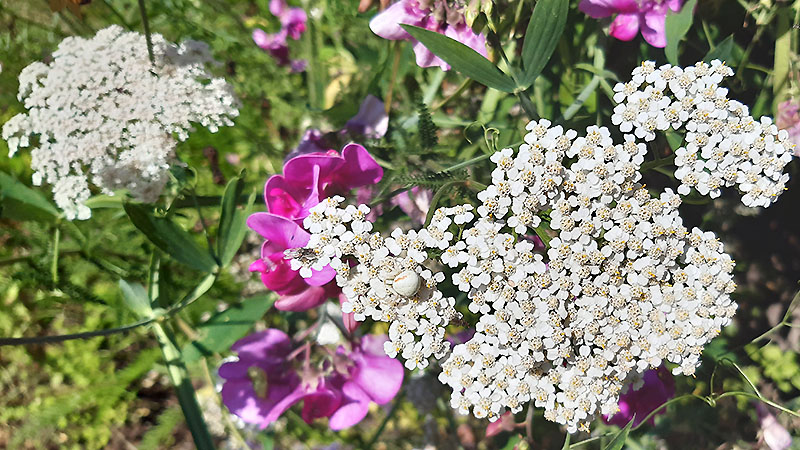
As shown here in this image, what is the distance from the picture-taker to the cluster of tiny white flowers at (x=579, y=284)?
0.63 meters

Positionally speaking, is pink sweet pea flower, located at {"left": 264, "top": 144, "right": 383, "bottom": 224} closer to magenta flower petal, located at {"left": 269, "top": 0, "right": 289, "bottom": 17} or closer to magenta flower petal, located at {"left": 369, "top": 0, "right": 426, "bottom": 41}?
magenta flower petal, located at {"left": 369, "top": 0, "right": 426, "bottom": 41}

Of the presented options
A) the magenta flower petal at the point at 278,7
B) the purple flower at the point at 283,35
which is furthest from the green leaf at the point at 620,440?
the magenta flower petal at the point at 278,7

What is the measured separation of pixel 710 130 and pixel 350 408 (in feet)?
2.16

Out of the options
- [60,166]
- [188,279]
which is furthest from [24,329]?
[60,166]

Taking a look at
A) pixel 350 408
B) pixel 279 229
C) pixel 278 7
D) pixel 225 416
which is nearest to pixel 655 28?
pixel 279 229

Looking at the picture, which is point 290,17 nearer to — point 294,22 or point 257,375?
point 294,22

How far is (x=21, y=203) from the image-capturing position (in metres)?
0.92

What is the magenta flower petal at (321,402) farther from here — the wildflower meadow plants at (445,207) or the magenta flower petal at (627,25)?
the magenta flower petal at (627,25)

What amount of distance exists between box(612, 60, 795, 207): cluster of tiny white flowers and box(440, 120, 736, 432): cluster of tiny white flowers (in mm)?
41

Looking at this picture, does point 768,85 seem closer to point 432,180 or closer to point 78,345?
point 432,180

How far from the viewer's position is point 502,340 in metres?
0.64

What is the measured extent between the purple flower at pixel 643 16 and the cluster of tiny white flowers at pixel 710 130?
0.17 m

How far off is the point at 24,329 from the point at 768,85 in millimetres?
1841

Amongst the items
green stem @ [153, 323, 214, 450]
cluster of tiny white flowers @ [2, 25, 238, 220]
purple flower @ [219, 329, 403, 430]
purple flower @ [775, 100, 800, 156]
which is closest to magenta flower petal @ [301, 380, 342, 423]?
purple flower @ [219, 329, 403, 430]
